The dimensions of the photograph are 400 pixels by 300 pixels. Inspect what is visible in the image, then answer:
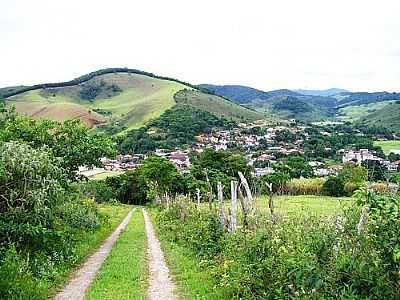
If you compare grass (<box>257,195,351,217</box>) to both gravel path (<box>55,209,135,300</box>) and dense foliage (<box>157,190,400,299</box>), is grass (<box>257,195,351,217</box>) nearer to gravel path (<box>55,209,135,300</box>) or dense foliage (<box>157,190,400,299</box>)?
dense foliage (<box>157,190,400,299</box>)

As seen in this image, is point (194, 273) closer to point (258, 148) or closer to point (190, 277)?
point (190, 277)

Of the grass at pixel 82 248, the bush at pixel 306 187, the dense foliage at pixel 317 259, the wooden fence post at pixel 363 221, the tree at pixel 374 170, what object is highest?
the tree at pixel 374 170

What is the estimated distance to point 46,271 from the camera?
15.8m

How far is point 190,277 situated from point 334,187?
6820cm

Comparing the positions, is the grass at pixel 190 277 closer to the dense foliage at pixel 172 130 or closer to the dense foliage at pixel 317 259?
the dense foliage at pixel 317 259

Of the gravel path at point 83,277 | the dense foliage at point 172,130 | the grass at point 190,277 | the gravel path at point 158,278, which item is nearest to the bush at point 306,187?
the gravel path at point 158,278

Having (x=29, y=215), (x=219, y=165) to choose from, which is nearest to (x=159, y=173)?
(x=219, y=165)

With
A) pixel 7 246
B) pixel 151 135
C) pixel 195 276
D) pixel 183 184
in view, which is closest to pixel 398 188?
pixel 195 276

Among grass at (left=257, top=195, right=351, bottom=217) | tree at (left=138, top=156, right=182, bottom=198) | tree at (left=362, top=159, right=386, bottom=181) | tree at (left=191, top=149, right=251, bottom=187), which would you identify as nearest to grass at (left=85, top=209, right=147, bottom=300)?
grass at (left=257, top=195, right=351, bottom=217)

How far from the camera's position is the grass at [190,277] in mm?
13182

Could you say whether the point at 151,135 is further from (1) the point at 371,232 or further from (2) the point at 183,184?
(1) the point at 371,232

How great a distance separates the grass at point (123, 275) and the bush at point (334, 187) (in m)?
58.5

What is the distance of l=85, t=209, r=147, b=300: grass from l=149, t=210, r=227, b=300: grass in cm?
97

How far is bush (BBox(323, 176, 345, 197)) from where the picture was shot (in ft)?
262
